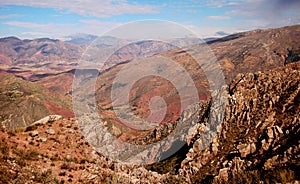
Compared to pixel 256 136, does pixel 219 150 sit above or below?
below

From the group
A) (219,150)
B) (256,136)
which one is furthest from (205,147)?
(256,136)

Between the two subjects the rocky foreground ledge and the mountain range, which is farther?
the mountain range

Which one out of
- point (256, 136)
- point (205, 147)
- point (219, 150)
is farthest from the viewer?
point (205, 147)

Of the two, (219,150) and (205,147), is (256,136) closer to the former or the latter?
(219,150)

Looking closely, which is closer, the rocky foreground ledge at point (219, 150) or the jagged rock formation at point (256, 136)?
the rocky foreground ledge at point (219, 150)

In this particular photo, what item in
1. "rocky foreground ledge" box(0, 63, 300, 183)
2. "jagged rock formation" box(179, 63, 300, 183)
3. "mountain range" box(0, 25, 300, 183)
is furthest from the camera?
"jagged rock formation" box(179, 63, 300, 183)

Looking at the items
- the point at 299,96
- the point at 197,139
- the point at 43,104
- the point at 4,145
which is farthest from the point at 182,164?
the point at 43,104

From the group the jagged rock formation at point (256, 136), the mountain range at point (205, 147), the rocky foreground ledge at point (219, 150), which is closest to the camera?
the rocky foreground ledge at point (219, 150)

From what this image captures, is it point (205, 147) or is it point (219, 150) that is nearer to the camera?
point (219, 150)
